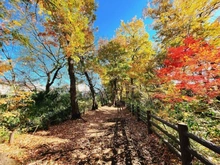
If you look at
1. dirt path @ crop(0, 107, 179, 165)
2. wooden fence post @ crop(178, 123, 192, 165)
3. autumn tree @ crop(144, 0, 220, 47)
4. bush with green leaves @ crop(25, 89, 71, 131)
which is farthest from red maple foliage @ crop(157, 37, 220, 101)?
bush with green leaves @ crop(25, 89, 71, 131)

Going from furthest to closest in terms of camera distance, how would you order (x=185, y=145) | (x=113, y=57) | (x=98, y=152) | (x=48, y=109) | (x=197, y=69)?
(x=113, y=57)
(x=48, y=109)
(x=197, y=69)
(x=98, y=152)
(x=185, y=145)

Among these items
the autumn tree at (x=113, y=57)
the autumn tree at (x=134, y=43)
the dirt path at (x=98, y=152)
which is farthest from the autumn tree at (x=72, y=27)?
the autumn tree at (x=134, y=43)

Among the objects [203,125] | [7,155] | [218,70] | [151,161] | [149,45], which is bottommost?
[7,155]

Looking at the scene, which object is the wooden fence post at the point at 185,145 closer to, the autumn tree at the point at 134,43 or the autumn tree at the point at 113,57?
the autumn tree at the point at 134,43

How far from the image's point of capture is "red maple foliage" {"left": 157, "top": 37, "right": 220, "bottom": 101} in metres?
6.66

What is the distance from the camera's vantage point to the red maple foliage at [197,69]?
666cm

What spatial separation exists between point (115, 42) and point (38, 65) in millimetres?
9421

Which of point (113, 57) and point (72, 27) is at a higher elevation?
point (113, 57)

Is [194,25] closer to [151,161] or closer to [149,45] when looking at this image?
[149,45]

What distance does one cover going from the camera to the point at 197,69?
23.7ft

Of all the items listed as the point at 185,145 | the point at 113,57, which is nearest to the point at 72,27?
the point at 185,145

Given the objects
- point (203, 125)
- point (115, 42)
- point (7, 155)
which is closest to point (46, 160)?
point (7, 155)

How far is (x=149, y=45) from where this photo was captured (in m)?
16.5

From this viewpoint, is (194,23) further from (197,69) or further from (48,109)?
(48,109)
